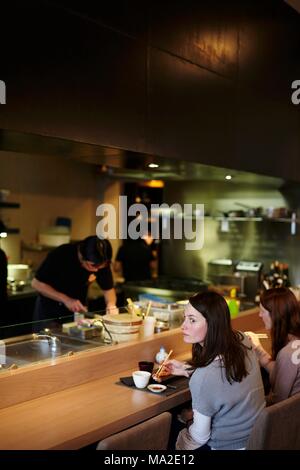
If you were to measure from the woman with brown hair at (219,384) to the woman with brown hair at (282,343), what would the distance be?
15.9 inches

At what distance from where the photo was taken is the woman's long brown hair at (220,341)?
2.15 m

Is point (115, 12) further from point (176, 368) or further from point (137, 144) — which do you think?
point (176, 368)

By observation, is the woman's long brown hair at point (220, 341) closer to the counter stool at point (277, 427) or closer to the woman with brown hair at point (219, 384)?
the woman with brown hair at point (219, 384)

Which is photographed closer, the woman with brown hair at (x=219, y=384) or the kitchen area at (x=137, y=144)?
the woman with brown hair at (x=219, y=384)

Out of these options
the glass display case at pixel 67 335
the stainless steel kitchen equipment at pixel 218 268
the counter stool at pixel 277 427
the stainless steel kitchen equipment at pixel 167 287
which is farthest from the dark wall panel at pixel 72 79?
the stainless steel kitchen equipment at pixel 218 268

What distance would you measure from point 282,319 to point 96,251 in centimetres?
135

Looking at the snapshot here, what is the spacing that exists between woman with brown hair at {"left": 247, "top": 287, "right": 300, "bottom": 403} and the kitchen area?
0.48 meters

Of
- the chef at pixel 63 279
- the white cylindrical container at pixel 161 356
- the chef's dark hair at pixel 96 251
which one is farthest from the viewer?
the chef at pixel 63 279
